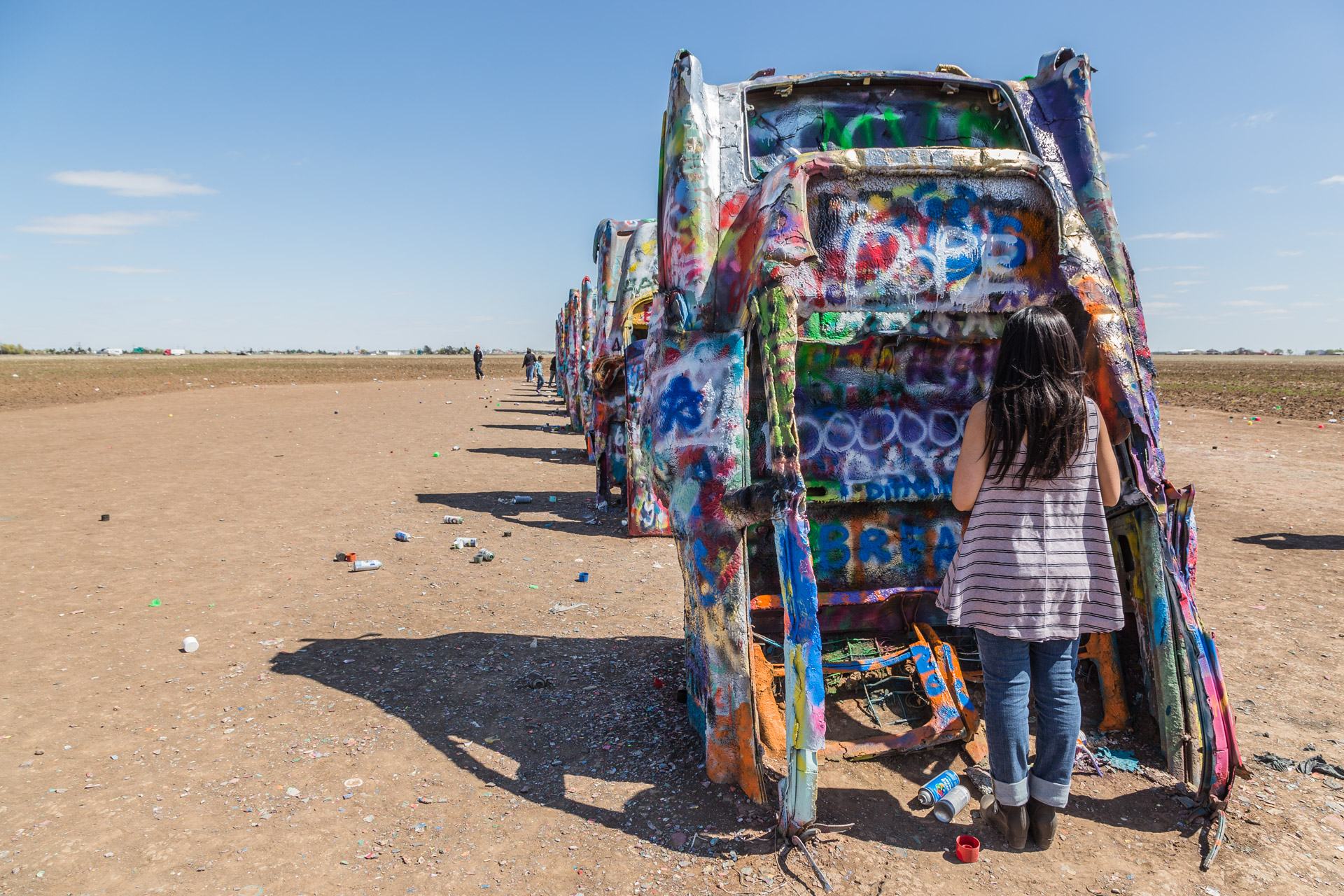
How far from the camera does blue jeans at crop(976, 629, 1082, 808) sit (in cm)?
254

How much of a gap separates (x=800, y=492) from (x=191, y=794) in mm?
2629

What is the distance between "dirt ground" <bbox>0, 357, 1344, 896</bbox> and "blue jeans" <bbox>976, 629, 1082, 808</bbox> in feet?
0.85

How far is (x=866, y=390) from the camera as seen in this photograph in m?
3.78

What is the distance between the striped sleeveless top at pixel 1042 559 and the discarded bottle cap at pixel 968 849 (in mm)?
715

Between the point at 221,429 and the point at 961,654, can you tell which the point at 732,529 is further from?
the point at 221,429

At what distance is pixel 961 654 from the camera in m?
3.73

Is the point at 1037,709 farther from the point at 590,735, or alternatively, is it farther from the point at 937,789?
the point at 590,735

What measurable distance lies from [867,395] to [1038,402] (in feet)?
4.50

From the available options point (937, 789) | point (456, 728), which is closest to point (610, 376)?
point (456, 728)

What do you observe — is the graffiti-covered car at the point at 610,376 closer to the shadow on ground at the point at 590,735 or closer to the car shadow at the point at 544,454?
the car shadow at the point at 544,454

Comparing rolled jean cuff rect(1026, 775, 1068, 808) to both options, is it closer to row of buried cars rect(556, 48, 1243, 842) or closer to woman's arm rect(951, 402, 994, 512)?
row of buried cars rect(556, 48, 1243, 842)

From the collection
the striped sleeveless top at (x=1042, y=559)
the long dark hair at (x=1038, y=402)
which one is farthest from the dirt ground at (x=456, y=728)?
the long dark hair at (x=1038, y=402)

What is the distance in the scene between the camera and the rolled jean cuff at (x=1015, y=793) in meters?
2.61

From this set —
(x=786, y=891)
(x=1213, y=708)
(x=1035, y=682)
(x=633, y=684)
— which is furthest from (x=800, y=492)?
(x=633, y=684)
